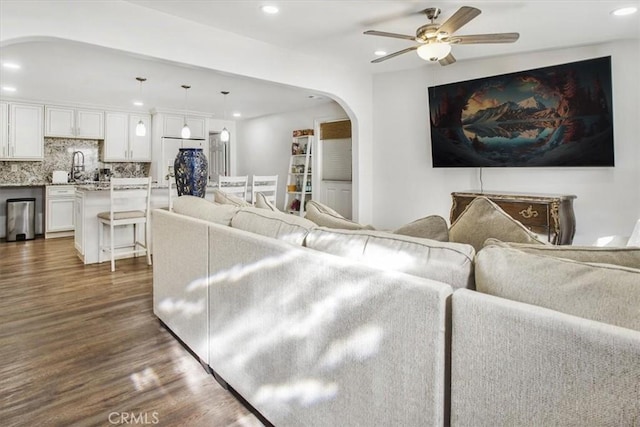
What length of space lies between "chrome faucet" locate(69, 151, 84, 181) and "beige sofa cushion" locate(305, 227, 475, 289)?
7.14 metres

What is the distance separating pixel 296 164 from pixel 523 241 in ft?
19.9

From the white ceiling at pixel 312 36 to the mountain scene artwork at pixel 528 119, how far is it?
0.36m

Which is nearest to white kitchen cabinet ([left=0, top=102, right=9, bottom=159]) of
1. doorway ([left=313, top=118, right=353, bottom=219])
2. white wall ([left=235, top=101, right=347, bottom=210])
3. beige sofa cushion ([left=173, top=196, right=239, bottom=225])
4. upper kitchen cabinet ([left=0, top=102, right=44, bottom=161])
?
upper kitchen cabinet ([left=0, top=102, right=44, bottom=161])

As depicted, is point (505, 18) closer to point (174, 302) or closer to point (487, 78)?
point (487, 78)

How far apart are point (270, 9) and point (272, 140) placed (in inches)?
189

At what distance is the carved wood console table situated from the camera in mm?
3494

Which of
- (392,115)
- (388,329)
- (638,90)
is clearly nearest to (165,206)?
(392,115)

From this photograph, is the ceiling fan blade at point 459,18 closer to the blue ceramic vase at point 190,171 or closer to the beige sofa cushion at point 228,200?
the beige sofa cushion at point 228,200

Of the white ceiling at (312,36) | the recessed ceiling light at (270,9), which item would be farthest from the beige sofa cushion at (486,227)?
the recessed ceiling light at (270,9)

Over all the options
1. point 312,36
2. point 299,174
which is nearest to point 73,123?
point 299,174

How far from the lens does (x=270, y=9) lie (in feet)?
10.2

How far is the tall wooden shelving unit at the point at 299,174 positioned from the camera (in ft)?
22.1

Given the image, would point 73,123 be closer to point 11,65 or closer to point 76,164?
point 76,164

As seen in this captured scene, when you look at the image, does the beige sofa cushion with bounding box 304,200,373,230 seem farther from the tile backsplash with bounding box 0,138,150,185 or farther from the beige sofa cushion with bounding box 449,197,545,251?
the tile backsplash with bounding box 0,138,150,185
